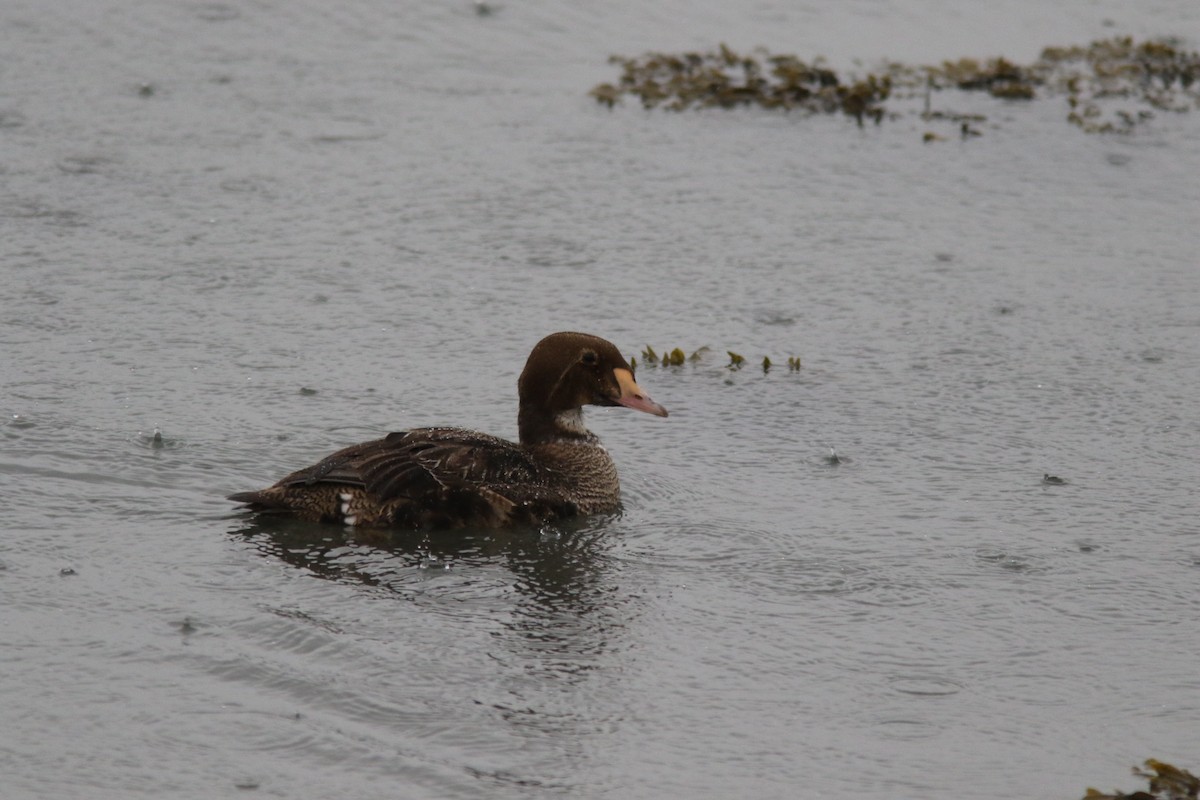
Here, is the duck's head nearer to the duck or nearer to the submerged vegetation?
the duck

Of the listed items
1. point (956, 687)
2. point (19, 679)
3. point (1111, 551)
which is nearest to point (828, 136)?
point (1111, 551)

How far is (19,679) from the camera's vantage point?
5715 millimetres

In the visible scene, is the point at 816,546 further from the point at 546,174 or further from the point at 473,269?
the point at 546,174

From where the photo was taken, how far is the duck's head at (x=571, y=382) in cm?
780

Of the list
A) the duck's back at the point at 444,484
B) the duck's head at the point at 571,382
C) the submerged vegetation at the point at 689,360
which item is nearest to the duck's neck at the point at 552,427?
the duck's head at the point at 571,382

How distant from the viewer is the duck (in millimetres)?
7180

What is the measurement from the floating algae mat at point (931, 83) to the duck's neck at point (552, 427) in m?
6.52

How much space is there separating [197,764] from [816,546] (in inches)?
113

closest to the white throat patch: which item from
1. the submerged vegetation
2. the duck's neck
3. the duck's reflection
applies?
the duck's neck

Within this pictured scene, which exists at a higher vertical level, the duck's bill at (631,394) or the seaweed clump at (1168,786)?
the duck's bill at (631,394)

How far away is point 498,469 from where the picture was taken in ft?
24.3

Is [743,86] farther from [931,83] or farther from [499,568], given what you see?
[499,568]

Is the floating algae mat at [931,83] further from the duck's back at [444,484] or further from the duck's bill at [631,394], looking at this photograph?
the duck's back at [444,484]

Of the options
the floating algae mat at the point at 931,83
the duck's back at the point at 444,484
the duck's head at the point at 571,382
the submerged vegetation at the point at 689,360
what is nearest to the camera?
the duck's back at the point at 444,484
